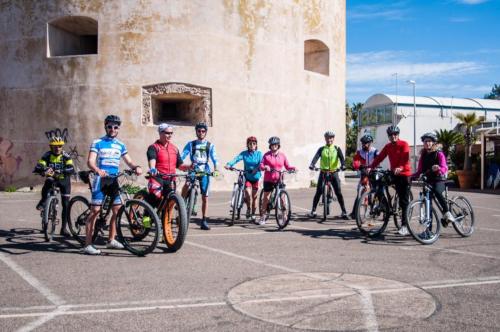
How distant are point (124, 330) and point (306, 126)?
18.3 metres

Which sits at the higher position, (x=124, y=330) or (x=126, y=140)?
(x=126, y=140)

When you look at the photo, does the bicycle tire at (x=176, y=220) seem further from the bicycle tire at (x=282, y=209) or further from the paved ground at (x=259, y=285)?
the bicycle tire at (x=282, y=209)

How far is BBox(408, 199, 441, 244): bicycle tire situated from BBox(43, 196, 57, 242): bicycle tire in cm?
590

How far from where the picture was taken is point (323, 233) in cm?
942

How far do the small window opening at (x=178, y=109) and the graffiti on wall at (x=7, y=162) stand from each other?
229 inches

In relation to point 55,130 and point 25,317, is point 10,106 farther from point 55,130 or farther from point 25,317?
point 25,317

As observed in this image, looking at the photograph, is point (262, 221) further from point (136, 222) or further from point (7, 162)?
point (7, 162)

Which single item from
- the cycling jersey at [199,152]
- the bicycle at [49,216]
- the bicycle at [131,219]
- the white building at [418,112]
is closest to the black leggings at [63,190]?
the bicycle at [49,216]

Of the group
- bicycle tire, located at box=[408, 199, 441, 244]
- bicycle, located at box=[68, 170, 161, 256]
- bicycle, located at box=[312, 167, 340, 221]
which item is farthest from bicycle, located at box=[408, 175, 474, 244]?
bicycle, located at box=[68, 170, 161, 256]

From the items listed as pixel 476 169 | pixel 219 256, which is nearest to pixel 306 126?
pixel 476 169

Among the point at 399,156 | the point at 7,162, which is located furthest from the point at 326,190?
the point at 7,162

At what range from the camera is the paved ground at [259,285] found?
4367 mm

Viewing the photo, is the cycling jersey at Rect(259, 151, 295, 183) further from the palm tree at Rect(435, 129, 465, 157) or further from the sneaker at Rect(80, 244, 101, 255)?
the palm tree at Rect(435, 129, 465, 157)

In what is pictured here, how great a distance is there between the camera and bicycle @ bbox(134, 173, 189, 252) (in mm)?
7190
